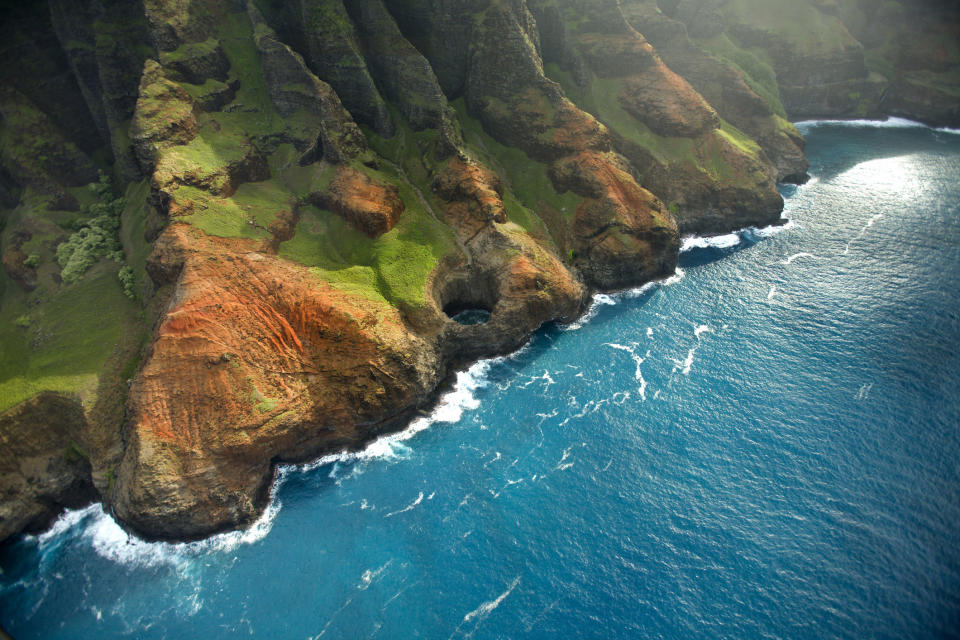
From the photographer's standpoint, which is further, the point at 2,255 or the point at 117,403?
the point at 2,255

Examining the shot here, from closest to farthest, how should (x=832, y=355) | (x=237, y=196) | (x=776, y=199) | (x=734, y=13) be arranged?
(x=832, y=355), (x=237, y=196), (x=776, y=199), (x=734, y=13)

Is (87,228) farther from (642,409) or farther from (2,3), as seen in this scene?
(642,409)

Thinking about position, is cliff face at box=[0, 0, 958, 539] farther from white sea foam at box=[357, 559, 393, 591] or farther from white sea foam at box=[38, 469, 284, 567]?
white sea foam at box=[357, 559, 393, 591]

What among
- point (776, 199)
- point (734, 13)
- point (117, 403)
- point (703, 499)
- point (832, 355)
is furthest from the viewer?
point (734, 13)

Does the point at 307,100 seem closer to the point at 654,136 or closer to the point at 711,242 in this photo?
the point at 654,136

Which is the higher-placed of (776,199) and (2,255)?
(2,255)

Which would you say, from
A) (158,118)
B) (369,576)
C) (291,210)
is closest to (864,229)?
(291,210)

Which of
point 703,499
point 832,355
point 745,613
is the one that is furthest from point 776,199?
point 745,613
